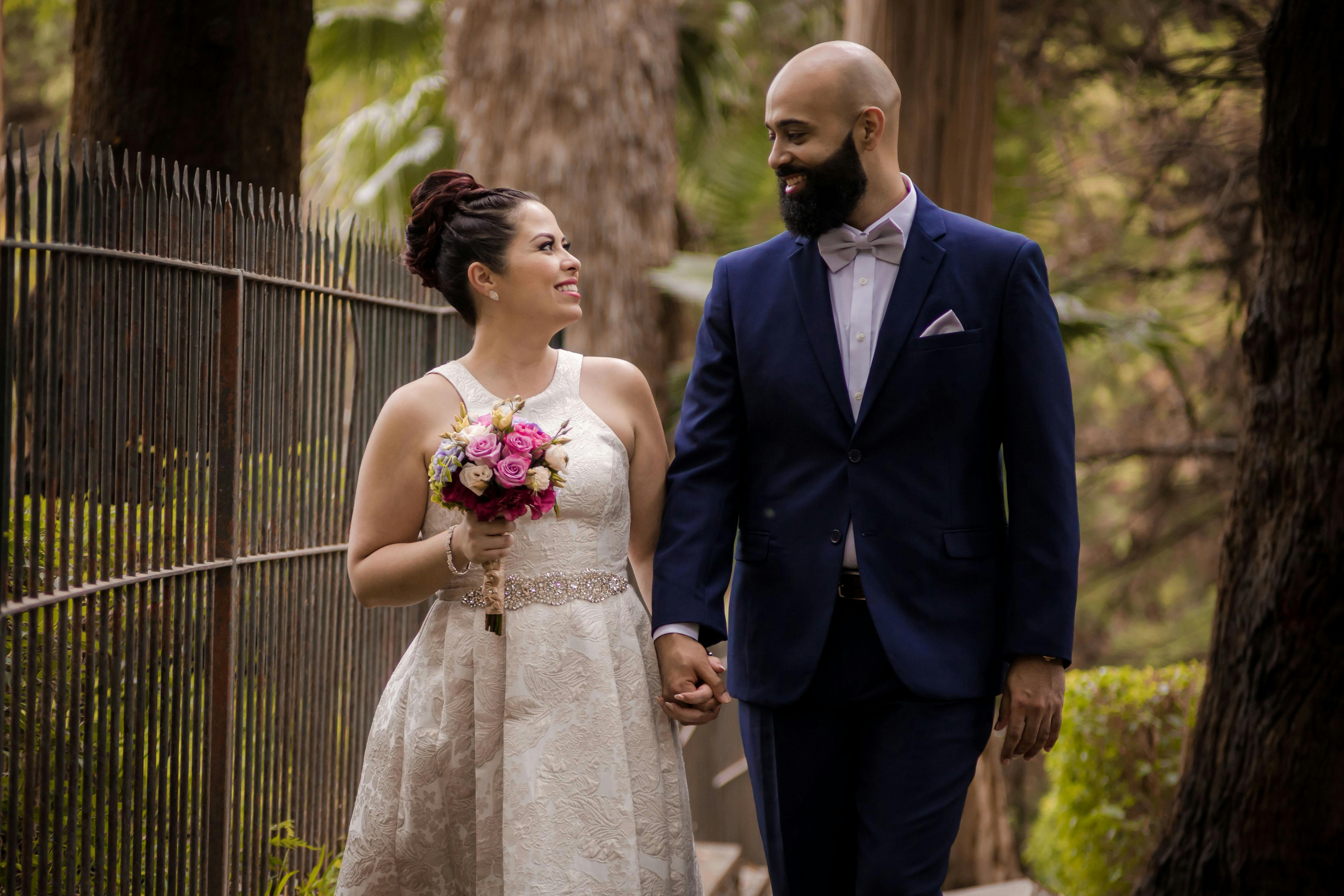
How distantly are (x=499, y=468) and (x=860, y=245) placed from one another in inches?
39.5

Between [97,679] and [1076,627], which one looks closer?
[97,679]

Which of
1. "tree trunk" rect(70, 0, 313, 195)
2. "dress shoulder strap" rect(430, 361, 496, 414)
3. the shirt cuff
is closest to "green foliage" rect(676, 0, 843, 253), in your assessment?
"tree trunk" rect(70, 0, 313, 195)

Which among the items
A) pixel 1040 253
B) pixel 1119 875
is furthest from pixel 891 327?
pixel 1119 875

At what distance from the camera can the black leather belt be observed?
2824 mm

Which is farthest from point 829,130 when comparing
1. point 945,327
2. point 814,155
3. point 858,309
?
point 945,327

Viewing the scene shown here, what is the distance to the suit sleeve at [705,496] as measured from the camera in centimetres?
292

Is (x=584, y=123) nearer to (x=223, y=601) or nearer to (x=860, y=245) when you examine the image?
(x=223, y=601)

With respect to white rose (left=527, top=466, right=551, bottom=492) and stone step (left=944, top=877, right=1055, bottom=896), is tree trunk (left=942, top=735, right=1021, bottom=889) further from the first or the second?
white rose (left=527, top=466, right=551, bottom=492)

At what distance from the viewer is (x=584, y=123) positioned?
30.1ft

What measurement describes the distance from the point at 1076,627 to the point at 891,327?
15.5 meters

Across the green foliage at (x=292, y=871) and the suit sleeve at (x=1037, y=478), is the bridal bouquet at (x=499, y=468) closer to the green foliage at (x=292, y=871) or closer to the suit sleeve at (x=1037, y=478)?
the suit sleeve at (x=1037, y=478)

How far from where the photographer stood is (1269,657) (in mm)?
4164

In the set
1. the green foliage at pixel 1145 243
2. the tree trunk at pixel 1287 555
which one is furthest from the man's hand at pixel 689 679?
the green foliage at pixel 1145 243

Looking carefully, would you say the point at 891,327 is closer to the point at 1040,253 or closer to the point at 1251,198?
the point at 1040,253
